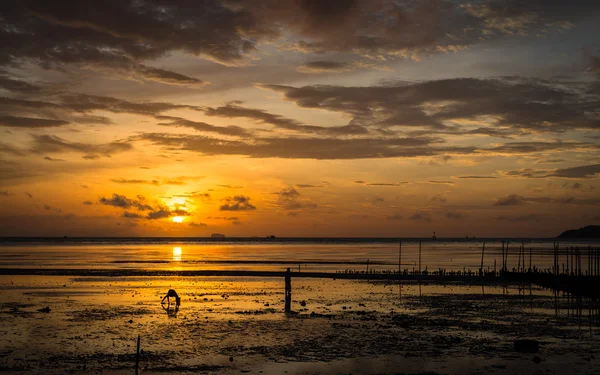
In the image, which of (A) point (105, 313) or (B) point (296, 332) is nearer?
(B) point (296, 332)

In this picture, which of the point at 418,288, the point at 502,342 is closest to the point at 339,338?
the point at 502,342

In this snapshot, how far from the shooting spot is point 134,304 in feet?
149

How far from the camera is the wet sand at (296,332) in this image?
81.6ft

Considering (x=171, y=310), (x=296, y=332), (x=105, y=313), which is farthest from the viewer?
(x=171, y=310)

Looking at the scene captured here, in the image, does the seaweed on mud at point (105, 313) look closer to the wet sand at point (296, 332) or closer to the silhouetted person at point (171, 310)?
the wet sand at point (296, 332)

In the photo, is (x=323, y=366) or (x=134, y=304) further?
(x=134, y=304)

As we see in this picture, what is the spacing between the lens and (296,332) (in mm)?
32688

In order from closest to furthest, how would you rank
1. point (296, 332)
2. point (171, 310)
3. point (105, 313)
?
1. point (296, 332)
2. point (105, 313)
3. point (171, 310)

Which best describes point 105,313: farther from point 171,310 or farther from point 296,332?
point 296,332

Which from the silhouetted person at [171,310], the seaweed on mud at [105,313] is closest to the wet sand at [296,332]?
the seaweed on mud at [105,313]

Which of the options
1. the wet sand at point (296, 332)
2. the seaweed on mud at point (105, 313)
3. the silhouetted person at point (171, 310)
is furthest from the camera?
the silhouetted person at point (171, 310)

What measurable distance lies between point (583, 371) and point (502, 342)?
20.0 feet

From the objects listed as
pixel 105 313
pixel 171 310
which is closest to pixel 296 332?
pixel 171 310

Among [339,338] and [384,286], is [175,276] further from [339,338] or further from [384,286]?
[339,338]
